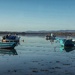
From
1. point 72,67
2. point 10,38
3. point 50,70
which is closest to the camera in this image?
point 50,70

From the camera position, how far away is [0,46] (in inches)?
1689

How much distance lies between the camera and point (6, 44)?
42.9m

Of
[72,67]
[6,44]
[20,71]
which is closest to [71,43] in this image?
[6,44]

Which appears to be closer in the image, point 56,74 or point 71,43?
point 56,74

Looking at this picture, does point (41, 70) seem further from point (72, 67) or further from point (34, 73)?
point (72, 67)

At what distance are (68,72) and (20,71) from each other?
4079 mm

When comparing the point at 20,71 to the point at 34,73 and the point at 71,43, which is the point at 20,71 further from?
the point at 71,43

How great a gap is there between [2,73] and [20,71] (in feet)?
5.41

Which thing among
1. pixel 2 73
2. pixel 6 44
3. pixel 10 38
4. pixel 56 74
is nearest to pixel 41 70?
pixel 56 74

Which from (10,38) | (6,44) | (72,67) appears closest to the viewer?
(72,67)

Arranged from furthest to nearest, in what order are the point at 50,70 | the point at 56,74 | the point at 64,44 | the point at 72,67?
the point at 64,44 → the point at 72,67 → the point at 50,70 → the point at 56,74

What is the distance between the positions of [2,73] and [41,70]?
3.49 metres

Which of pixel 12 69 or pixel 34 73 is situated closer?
pixel 34 73

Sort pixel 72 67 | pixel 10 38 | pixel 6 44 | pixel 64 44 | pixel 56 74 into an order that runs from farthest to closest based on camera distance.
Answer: pixel 10 38 < pixel 64 44 < pixel 6 44 < pixel 72 67 < pixel 56 74
